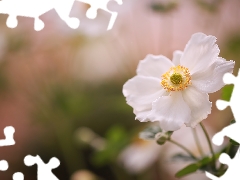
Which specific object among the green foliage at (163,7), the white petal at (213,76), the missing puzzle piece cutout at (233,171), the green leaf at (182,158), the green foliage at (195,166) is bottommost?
the missing puzzle piece cutout at (233,171)

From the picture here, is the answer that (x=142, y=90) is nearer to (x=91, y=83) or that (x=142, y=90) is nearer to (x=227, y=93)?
(x=227, y=93)

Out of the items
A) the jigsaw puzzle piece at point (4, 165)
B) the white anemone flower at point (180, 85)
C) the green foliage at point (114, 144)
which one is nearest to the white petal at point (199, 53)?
the white anemone flower at point (180, 85)

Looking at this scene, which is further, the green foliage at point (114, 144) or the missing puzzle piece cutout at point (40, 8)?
the green foliage at point (114, 144)

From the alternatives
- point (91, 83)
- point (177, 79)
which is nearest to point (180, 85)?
point (177, 79)

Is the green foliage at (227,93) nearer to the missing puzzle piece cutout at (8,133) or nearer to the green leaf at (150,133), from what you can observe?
the green leaf at (150,133)

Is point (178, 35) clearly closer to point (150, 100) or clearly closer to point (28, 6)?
point (28, 6)

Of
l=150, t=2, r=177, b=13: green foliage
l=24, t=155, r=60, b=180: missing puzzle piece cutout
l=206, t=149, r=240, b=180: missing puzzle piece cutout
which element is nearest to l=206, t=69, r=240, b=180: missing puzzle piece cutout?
l=206, t=149, r=240, b=180: missing puzzle piece cutout
